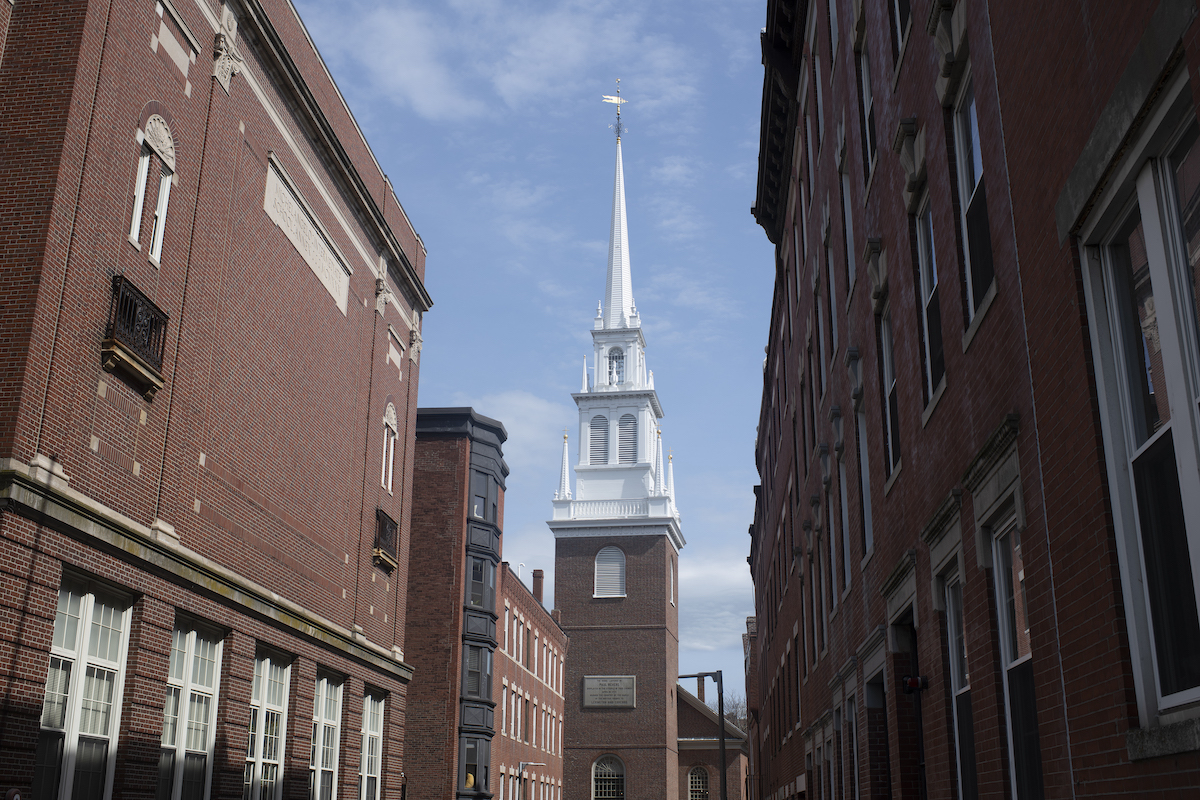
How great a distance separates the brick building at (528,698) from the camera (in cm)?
4641

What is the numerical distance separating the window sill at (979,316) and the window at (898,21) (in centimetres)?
413

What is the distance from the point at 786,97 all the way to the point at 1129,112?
66.9 feet

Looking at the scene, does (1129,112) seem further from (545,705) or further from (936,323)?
(545,705)

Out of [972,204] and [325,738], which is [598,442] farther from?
[972,204]

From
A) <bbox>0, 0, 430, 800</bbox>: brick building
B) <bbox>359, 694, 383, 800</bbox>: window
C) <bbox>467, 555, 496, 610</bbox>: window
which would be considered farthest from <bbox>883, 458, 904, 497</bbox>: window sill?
<bbox>467, 555, 496, 610</bbox>: window

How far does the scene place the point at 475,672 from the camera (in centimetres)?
4156

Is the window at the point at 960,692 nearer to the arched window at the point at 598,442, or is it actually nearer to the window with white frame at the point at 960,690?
the window with white frame at the point at 960,690

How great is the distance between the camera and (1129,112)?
524 centimetres

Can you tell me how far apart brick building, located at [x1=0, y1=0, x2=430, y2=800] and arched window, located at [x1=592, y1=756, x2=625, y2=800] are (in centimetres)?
4548

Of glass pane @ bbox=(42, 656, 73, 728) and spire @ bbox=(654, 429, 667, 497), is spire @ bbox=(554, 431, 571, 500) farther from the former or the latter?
glass pane @ bbox=(42, 656, 73, 728)

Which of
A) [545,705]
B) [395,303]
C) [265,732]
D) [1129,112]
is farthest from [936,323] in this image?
[545,705]

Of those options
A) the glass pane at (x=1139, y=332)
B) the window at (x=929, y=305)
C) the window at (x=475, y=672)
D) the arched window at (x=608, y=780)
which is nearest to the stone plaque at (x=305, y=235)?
the window at (x=929, y=305)

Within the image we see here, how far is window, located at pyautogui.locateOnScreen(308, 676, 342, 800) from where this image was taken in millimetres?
22969

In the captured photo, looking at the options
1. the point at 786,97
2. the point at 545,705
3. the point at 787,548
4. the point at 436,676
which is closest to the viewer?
the point at 786,97
